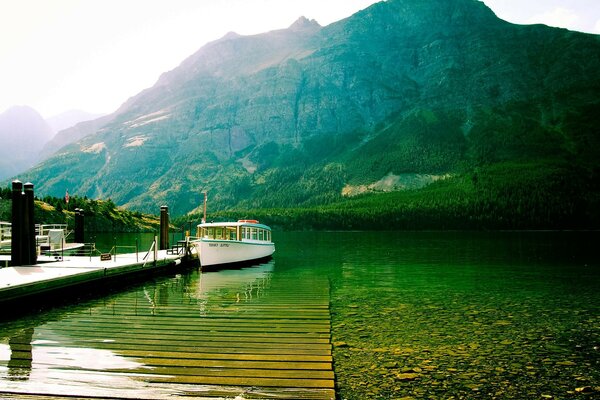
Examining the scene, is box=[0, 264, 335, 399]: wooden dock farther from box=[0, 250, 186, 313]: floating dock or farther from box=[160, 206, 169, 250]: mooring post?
box=[160, 206, 169, 250]: mooring post

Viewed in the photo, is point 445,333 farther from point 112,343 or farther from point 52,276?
point 52,276

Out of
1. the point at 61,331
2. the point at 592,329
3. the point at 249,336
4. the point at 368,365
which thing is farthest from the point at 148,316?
the point at 592,329

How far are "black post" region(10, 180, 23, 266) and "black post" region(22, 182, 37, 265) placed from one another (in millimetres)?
219

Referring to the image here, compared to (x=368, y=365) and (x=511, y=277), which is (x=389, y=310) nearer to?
(x=368, y=365)

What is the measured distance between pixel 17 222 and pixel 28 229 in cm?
84

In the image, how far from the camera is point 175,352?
47.9ft

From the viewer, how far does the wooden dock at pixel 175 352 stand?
11.5 meters

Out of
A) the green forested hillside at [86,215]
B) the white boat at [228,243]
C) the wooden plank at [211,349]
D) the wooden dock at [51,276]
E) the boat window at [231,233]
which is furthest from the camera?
the green forested hillside at [86,215]

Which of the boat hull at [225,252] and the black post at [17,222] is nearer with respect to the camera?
the black post at [17,222]

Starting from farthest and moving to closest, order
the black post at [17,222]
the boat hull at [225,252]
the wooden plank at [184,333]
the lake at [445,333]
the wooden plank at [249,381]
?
the boat hull at [225,252] → the black post at [17,222] → the wooden plank at [184,333] → the lake at [445,333] → the wooden plank at [249,381]

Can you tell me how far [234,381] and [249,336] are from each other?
4.94m

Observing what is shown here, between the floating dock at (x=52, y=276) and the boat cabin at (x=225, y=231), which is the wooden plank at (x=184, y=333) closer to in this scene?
the floating dock at (x=52, y=276)

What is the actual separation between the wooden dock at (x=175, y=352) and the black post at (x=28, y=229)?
7.86 m

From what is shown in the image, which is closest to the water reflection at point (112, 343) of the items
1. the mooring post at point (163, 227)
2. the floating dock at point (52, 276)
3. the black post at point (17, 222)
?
the floating dock at point (52, 276)
